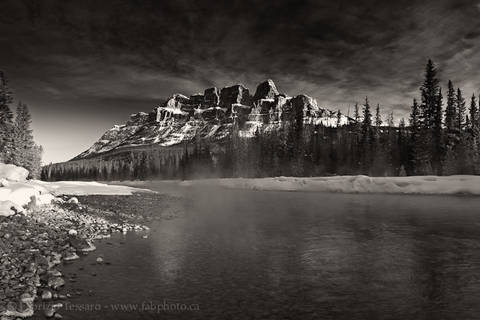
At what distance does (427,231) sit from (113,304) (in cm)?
1525

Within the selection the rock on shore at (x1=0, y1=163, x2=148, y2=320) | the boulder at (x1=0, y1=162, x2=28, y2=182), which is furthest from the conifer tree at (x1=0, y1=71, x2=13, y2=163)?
the rock on shore at (x1=0, y1=163, x2=148, y2=320)

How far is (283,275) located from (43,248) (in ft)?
29.2

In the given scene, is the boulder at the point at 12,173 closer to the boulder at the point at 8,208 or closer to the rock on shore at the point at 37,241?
the rock on shore at the point at 37,241

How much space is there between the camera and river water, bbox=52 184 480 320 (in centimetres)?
733

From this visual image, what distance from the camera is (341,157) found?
261ft

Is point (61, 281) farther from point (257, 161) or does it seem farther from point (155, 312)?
point (257, 161)

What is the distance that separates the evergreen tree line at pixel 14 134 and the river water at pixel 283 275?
5402cm

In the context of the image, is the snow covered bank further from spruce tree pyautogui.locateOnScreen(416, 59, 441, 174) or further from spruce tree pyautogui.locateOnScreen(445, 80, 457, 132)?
spruce tree pyautogui.locateOnScreen(445, 80, 457, 132)

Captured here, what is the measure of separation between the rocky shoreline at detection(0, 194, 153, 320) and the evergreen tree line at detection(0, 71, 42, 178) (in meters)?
45.4

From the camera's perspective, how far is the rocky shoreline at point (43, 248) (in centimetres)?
730

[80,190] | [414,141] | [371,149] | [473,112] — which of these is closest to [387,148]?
[371,149]

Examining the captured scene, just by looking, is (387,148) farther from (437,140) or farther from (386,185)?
(386,185)

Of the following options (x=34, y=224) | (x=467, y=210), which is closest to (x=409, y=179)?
(x=467, y=210)

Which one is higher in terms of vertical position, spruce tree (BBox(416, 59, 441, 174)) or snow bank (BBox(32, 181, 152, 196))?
spruce tree (BBox(416, 59, 441, 174))
